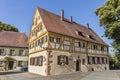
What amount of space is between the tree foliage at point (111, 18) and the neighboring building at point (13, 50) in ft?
77.6

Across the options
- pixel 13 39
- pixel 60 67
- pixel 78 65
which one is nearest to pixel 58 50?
pixel 60 67

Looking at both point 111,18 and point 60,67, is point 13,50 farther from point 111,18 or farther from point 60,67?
point 111,18

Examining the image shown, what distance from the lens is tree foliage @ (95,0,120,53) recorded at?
1485cm

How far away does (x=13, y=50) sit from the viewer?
34.3 m

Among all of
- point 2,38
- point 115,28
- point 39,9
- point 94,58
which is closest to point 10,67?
point 2,38

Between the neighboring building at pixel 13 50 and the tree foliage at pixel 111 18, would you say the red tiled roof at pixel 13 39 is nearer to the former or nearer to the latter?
the neighboring building at pixel 13 50

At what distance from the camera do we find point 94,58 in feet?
93.2

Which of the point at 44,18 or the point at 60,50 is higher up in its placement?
the point at 44,18

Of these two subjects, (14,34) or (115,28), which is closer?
(115,28)

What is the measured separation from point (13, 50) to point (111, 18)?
25687 millimetres

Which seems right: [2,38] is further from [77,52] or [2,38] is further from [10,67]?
[77,52]

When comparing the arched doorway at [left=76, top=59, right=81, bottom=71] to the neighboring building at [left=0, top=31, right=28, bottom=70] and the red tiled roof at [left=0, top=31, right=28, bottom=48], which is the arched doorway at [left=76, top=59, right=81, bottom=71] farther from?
the red tiled roof at [left=0, top=31, right=28, bottom=48]

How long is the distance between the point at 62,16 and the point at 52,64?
10.9m

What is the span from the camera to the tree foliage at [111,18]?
14.9 metres
